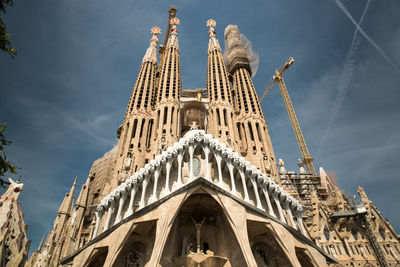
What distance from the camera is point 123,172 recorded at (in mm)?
22703

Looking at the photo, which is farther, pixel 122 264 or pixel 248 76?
pixel 248 76

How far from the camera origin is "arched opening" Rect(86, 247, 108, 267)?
626 inches

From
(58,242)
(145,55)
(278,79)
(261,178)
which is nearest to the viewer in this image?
(261,178)

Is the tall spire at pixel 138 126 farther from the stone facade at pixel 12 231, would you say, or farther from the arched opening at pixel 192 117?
the stone facade at pixel 12 231

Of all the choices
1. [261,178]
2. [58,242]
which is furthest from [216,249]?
[58,242]

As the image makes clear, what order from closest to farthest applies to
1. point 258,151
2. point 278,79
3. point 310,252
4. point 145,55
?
point 310,252 → point 258,151 → point 145,55 → point 278,79

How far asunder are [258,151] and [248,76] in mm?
14127

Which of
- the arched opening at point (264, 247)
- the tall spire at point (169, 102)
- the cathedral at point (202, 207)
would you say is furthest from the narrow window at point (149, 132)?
the arched opening at point (264, 247)

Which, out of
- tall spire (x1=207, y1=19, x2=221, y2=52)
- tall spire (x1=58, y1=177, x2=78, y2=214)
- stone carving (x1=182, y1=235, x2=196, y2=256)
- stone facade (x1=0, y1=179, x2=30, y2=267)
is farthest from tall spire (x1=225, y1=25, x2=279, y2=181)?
stone facade (x1=0, y1=179, x2=30, y2=267)

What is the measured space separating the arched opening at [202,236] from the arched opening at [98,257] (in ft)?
12.9

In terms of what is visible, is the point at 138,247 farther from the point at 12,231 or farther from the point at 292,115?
the point at 292,115

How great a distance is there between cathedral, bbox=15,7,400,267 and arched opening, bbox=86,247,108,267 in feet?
0.22

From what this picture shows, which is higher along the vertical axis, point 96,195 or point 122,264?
point 96,195

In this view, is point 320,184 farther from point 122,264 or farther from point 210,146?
point 122,264
